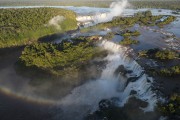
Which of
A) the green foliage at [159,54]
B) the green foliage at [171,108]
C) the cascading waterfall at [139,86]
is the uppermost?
the green foliage at [159,54]

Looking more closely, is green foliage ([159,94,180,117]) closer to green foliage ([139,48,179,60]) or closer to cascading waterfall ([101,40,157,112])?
cascading waterfall ([101,40,157,112])

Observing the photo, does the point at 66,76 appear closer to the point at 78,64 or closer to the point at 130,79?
the point at 78,64

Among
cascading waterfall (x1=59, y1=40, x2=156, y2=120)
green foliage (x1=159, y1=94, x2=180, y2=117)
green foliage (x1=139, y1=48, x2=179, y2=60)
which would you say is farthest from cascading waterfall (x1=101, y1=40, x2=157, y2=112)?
green foliage (x1=139, y1=48, x2=179, y2=60)

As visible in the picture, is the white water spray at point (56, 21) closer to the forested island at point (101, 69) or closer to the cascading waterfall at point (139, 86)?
the forested island at point (101, 69)

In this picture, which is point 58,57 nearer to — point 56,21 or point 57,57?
point 57,57

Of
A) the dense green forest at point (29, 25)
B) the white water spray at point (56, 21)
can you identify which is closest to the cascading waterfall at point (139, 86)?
the dense green forest at point (29, 25)

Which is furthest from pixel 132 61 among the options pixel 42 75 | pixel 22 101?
pixel 22 101
